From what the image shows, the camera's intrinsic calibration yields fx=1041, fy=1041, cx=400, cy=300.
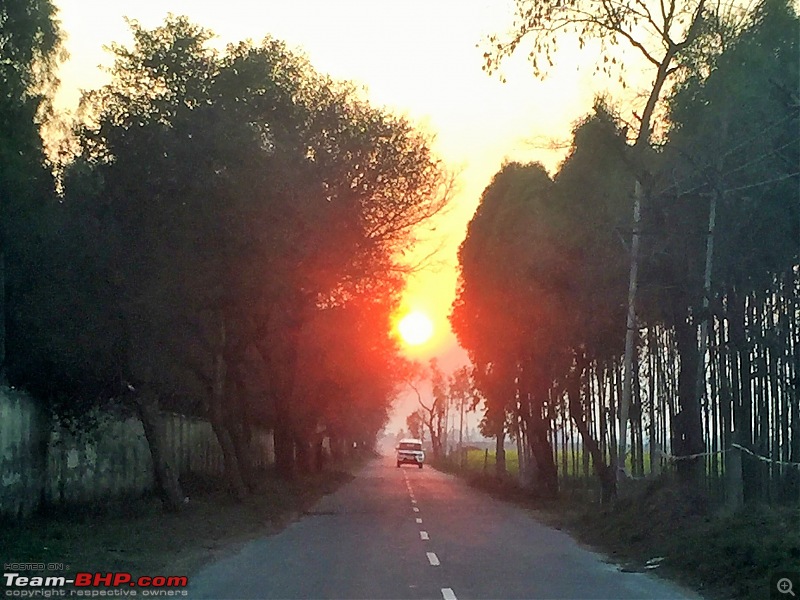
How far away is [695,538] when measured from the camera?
17906 mm

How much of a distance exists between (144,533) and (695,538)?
1049 centimetres

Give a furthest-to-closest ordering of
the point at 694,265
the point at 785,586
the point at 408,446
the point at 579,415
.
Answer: the point at 408,446 → the point at 579,415 → the point at 694,265 → the point at 785,586

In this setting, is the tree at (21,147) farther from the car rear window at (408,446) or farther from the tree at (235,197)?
the car rear window at (408,446)

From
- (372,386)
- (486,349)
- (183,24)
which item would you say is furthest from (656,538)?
(372,386)

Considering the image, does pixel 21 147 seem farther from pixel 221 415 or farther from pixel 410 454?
pixel 410 454

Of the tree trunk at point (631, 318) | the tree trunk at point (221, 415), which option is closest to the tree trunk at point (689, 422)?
the tree trunk at point (631, 318)

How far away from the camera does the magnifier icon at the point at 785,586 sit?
12742 mm

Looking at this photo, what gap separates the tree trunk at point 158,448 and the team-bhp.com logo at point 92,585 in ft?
28.4

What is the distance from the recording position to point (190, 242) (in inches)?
882

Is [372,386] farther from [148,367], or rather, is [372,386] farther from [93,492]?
[148,367]

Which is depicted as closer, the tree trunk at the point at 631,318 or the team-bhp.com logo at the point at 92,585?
the team-bhp.com logo at the point at 92,585

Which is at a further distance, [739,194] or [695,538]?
[739,194]

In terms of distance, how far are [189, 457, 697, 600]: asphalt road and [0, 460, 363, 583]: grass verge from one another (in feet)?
2.49

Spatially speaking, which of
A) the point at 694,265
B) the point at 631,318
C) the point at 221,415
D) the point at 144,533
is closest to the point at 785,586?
the point at 694,265
